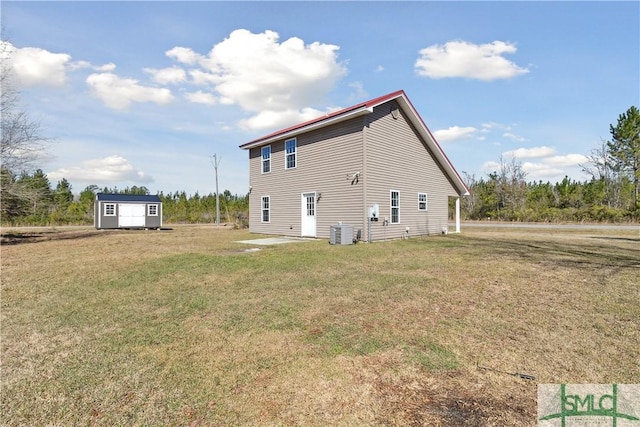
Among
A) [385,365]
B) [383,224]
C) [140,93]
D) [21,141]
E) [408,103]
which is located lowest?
[385,365]

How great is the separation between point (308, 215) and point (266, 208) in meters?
3.95

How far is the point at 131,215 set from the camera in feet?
97.7

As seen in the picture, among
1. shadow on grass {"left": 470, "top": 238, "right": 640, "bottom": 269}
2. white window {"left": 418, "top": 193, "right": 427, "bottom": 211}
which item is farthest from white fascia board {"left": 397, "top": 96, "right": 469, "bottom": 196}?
shadow on grass {"left": 470, "top": 238, "right": 640, "bottom": 269}

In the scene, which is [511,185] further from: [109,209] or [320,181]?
[109,209]

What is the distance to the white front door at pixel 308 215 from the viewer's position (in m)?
16.2

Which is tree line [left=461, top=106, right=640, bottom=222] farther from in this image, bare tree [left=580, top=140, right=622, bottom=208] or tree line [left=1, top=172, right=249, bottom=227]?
tree line [left=1, top=172, right=249, bottom=227]

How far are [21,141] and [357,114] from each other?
1749cm

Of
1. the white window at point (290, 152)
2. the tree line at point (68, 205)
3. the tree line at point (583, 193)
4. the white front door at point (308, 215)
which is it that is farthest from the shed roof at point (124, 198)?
the tree line at point (583, 193)

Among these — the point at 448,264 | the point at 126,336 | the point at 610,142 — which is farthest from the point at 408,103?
the point at 610,142

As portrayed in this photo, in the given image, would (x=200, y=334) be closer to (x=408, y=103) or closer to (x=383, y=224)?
(x=383, y=224)

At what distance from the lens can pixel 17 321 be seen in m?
4.65

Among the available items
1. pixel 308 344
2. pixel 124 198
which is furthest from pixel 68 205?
pixel 308 344

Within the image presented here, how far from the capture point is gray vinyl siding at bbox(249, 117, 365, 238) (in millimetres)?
14273

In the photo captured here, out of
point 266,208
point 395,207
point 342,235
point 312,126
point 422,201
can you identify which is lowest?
point 342,235
